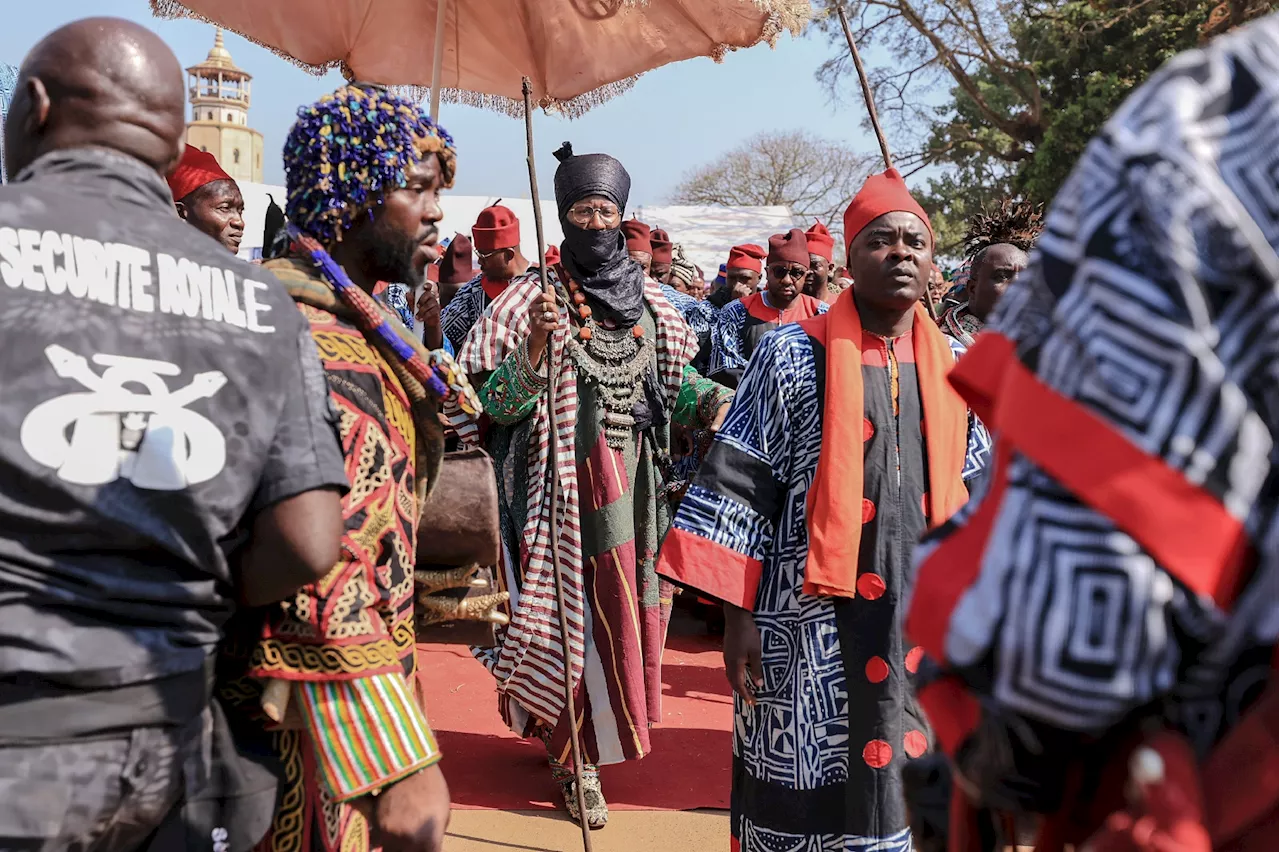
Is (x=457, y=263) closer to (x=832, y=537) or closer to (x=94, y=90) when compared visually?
(x=832, y=537)

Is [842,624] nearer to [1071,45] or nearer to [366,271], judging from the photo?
[366,271]

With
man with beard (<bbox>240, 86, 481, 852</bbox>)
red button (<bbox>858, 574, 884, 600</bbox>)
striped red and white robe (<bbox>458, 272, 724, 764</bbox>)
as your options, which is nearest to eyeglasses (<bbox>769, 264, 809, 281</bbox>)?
striped red and white robe (<bbox>458, 272, 724, 764</bbox>)

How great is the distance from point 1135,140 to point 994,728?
622 millimetres

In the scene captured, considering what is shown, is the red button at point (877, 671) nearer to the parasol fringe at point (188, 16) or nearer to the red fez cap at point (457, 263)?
the parasol fringe at point (188, 16)

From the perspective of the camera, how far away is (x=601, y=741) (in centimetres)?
477

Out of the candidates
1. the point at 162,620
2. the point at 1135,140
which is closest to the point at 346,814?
the point at 162,620

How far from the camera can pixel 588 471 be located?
4688mm

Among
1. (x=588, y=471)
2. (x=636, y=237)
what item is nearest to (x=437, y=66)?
(x=588, y=471)

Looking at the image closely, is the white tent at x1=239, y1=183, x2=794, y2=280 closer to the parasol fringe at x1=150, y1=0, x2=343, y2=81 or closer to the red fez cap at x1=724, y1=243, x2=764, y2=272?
the red fez cap at x1=724, y1=243, x2=764, y2=272

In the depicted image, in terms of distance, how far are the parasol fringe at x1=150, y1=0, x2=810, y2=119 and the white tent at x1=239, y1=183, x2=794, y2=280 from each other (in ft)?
46.1

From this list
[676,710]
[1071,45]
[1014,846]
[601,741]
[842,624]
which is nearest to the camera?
[1014,846]

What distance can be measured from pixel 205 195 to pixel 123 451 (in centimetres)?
308

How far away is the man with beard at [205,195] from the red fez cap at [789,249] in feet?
14.0

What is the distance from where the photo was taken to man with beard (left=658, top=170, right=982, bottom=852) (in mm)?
3086
